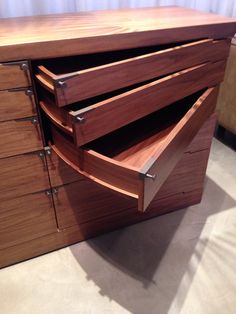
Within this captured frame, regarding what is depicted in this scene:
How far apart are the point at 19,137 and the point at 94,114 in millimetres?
269

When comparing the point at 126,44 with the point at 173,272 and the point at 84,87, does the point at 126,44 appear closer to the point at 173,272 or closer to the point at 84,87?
the point at 84,87

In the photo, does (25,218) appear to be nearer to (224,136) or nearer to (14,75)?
(14,75)

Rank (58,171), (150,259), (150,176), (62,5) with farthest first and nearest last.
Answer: (62,5) < (150,259) < (58,171) < (150,176)

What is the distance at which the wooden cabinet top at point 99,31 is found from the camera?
68 cm

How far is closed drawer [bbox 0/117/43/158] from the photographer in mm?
759

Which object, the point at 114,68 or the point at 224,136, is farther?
the point at 224,136

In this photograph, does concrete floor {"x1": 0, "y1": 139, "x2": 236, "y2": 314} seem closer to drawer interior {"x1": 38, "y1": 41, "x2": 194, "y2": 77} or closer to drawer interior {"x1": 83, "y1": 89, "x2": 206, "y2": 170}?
drawer interior {"x1": 83, "y1": 89, "x2": 206, "y2": 170}

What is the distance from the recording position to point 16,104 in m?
0.73

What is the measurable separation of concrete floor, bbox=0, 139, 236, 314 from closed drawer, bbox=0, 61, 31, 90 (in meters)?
0.61

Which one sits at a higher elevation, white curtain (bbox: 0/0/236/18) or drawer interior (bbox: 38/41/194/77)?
white curtain (bbox: 0/0/236/18)

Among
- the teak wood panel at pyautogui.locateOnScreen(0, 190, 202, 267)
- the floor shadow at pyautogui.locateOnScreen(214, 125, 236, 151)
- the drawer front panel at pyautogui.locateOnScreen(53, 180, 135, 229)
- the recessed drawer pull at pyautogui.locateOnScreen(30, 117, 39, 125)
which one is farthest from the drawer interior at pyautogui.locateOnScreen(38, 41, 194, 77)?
the floor shadow at pyautogui.locateOnScreen(214, 125, 236, 151)

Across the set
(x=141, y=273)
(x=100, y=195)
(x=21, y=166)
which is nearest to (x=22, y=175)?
(x=21, y=166)

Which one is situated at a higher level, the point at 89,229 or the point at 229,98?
the point at 229,98

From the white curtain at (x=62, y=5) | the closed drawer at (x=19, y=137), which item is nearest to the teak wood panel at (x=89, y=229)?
the closed drawer at (x=19, y=137)
